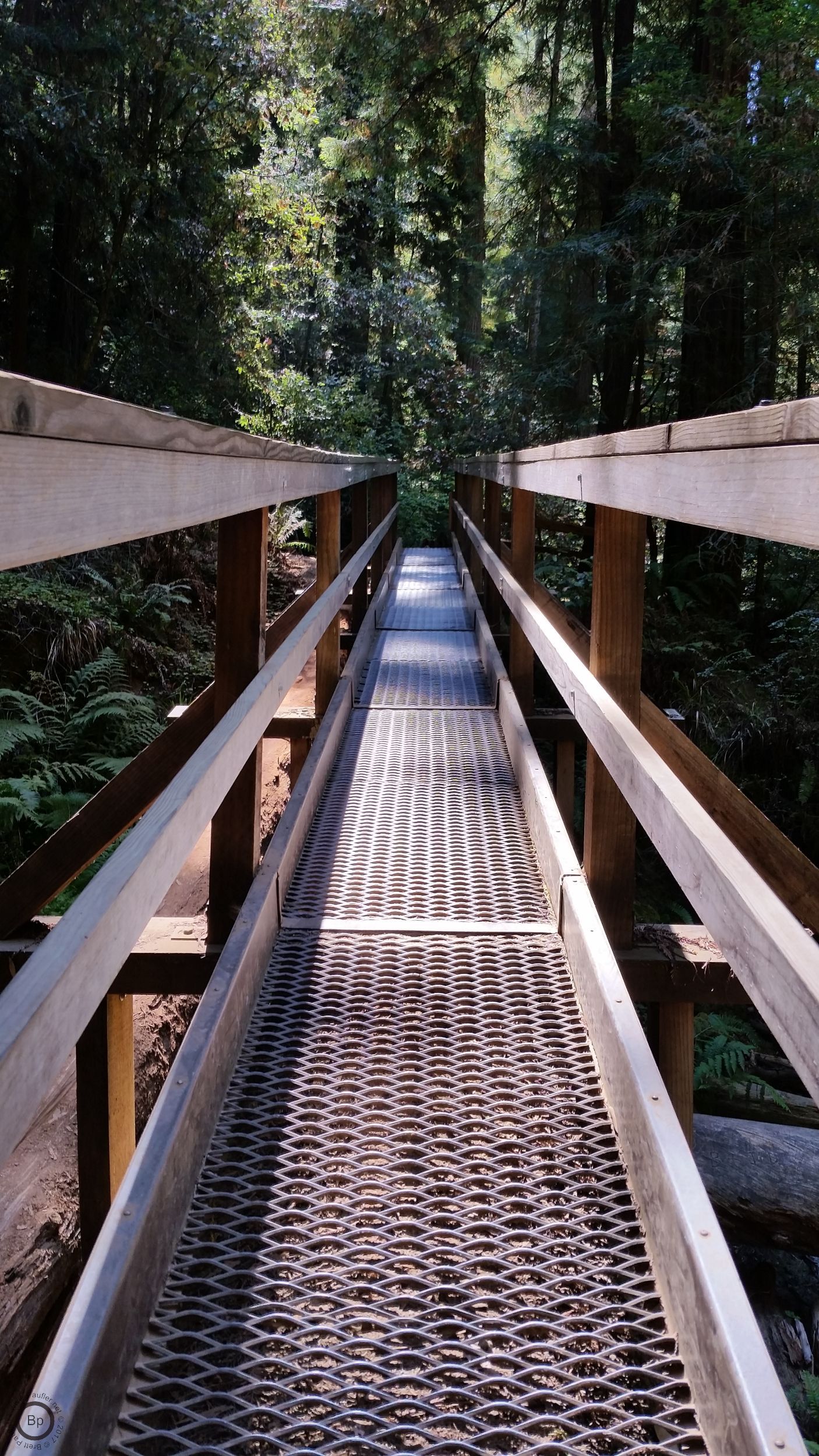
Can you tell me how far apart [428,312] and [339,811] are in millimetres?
16767

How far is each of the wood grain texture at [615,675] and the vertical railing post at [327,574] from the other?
1.96 meters

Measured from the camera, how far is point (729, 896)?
4.69 ft

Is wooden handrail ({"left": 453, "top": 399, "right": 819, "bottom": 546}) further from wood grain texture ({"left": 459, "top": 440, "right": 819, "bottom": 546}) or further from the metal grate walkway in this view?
the metal grate walkway

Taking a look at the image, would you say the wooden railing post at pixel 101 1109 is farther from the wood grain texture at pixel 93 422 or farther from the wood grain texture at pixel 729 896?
the wood grain texture at pixel 93 422

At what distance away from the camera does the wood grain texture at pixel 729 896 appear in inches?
46.3

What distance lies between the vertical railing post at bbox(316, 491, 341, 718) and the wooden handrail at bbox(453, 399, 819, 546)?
2.20 metres

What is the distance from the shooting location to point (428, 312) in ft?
62.4

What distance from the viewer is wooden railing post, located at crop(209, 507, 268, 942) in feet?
9.15

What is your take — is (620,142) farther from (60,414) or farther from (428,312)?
(60,414)

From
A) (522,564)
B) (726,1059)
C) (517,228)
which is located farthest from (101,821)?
(517,228)

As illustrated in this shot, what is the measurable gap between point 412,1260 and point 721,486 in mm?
1246

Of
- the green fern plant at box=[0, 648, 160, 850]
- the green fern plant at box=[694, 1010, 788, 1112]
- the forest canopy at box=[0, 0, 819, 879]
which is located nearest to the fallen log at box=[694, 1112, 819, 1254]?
the green fern plant at box=[694, 1010, 788, 1112]

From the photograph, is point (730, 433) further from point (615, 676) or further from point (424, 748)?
point (424, 748)

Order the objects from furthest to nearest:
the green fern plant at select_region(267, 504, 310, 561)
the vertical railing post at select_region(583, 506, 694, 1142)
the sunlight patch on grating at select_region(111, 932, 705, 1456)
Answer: the green fern plant at select_region(267, 504, 310, 561)
the vertical railing post at select_region(583, 506, 694, 1142)
the sunlight patch on grating at select_region(111, 932, 705, 1456)
